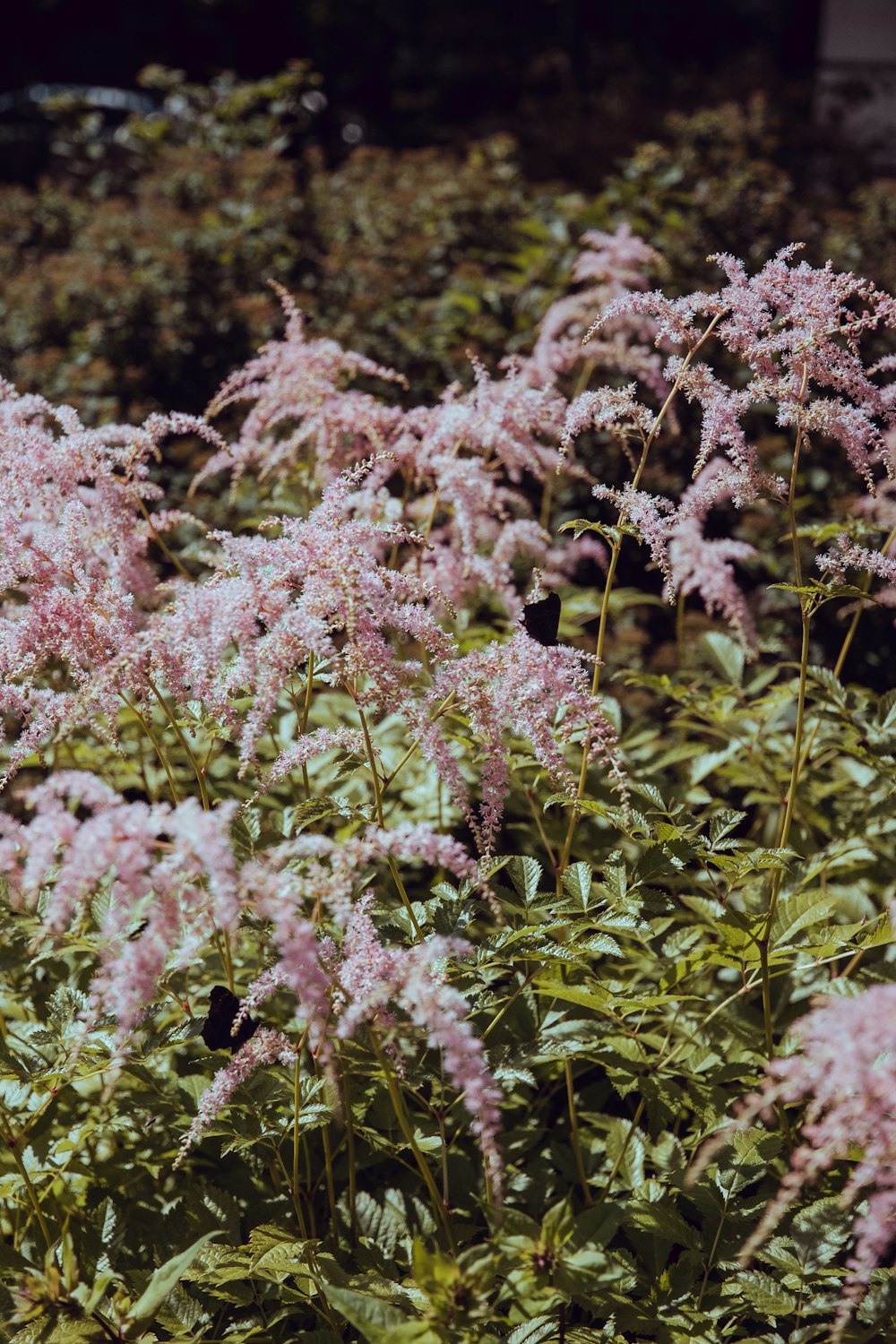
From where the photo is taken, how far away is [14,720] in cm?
396

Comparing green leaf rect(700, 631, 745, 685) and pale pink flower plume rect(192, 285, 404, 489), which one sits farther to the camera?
green leaf rect(700, 631, 745, 685)

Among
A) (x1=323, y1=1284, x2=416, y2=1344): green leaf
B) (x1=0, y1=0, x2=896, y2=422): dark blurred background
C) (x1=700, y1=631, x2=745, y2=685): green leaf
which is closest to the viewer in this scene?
(x1=323, y1=1284, x2=416, y2=1344): green leaf

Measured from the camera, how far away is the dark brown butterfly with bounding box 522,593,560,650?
2021 mm

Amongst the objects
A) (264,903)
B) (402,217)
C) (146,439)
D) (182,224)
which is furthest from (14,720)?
(402,217)

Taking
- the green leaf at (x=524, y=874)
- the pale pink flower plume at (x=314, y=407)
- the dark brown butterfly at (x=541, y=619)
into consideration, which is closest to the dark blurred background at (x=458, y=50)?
the pale pink flower plume at (x=314, y=407)

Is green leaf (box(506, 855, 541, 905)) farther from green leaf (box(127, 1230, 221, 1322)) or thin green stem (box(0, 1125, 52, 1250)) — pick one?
thin green stem (box(0, 1125, 52, 1250))

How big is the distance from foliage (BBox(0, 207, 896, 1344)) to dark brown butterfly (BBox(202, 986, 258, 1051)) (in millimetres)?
36

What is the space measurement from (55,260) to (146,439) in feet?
18.4

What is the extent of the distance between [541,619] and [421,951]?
64cm

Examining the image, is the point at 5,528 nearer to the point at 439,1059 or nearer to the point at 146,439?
the point at 146,439

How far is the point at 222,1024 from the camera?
1896 millimetres

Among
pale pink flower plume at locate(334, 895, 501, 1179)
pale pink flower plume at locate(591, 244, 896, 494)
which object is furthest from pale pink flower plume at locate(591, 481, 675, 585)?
pale pink flower plume at locate(334, 895, 501, 1179)

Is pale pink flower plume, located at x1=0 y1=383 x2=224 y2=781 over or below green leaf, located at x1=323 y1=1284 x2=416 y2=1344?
over

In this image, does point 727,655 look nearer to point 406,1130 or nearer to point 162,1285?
point 406,1130
